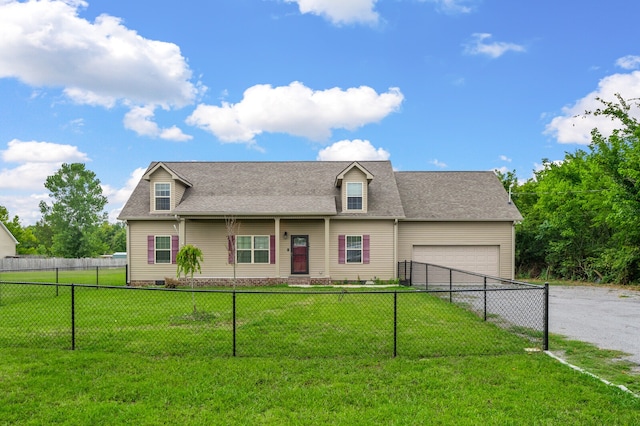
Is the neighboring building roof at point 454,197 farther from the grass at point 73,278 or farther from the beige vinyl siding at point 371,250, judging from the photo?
the grass at point 73,278

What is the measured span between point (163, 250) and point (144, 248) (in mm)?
874

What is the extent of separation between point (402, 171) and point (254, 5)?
39.1 feet

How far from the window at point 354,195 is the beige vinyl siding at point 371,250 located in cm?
74

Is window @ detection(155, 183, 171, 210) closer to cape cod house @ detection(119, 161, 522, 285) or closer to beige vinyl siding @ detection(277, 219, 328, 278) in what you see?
cape cod house @ detection(119, 161, 522, 285)

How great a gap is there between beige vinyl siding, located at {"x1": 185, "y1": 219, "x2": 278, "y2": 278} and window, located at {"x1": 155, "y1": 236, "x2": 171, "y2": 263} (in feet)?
2.88

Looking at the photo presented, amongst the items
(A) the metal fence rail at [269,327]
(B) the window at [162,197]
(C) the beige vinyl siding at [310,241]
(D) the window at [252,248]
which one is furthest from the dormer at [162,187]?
(A) the metal fence rail at [269,327]

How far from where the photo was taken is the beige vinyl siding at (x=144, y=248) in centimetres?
1867

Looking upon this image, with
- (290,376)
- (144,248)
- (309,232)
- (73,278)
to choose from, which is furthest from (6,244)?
(290,376)

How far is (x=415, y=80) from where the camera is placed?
19047mm

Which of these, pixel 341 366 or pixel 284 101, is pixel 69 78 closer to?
pixel 284 101

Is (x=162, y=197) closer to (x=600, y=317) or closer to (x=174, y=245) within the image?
(x=174, y=245)

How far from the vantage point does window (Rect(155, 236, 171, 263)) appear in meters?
18.7

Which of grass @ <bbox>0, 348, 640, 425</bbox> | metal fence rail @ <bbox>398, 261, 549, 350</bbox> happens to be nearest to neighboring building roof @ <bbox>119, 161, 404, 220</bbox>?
metal fence rail @ <bbox>398, 261, 549, 350</bbox>

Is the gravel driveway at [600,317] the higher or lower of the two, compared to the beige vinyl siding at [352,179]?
lower
